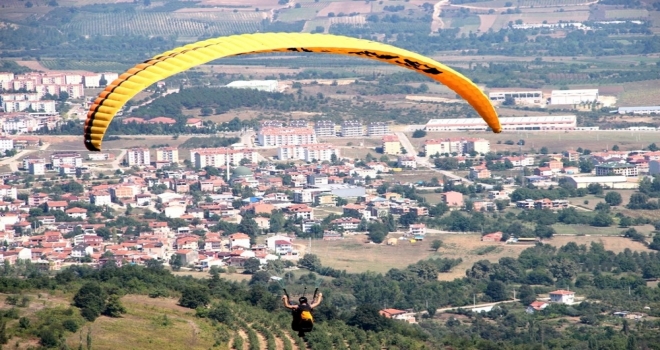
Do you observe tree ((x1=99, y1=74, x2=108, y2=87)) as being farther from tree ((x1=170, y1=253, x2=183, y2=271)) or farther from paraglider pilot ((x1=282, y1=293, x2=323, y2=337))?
paraglider pilot ((x1=282, y1=293, x2=323, y2=337))

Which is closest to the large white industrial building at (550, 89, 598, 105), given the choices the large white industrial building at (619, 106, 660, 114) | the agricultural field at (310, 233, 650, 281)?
the large white industrial building at (619, 106, 660, 114)

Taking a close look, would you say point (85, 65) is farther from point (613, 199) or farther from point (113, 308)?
point (113, 308)

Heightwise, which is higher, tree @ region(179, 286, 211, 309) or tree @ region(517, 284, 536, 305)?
tree @ region(179, 286, 211, 309)

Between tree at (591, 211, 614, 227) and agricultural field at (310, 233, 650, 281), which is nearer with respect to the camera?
agricultural field at (310, 233, 650, 281)

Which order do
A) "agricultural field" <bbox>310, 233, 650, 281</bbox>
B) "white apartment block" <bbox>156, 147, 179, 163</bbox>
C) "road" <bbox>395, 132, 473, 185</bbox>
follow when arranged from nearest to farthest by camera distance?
"agricultural field" <bbox>310, 233, 650, 281</bbox> → "road" <bbox>395, 132, 473, 185</bbox> → "white apartment block" <bbox>156, 147, 179, 163</bbox>

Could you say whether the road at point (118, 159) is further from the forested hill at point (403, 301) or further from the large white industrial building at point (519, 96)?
the forested hill at point (403, 301)

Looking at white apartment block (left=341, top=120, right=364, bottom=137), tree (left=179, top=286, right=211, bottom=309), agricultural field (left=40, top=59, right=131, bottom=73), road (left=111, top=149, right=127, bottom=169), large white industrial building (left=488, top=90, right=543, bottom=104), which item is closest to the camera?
tree (left=179, top=286, right=211, bottom=309)

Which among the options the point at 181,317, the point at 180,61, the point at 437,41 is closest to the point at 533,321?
the point at 181,317

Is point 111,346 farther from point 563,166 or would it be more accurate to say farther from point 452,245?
point 563,166

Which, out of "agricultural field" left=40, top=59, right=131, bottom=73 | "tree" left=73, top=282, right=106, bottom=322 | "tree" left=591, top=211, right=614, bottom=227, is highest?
"agricultural field" left=40, top=59, right=131, bottom=73
